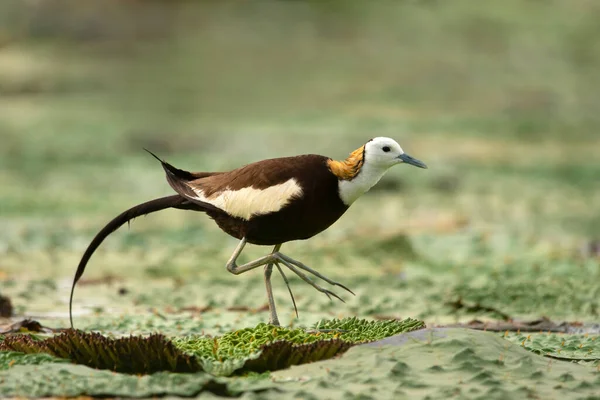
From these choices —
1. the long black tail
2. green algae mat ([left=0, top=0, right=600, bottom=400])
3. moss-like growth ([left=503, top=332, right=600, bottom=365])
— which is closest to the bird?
the long black tail

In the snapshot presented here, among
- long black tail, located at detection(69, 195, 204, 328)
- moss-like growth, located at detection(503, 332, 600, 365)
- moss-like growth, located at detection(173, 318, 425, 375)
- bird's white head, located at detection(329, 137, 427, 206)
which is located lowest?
moss-like growth, located at detection(503, 332, 600, 365)

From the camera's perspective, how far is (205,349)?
22.3ft

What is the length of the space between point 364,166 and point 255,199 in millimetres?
699

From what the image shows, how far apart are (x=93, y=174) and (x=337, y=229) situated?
6.48 m

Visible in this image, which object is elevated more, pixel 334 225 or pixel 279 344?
pixel 334 225

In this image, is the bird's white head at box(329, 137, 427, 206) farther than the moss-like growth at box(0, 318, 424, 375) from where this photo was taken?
Yes

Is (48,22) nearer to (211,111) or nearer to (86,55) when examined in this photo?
(86,55)

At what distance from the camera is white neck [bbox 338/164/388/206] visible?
693cm

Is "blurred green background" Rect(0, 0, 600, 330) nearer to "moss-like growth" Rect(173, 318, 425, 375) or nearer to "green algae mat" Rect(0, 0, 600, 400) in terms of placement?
"green algae mat" Rect(0, 0, 600, 400)

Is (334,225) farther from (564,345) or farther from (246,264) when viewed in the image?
(246,264)

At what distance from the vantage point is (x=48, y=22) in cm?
3394

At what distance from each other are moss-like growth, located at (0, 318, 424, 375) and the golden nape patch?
987mm

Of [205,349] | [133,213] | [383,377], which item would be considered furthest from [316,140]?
[383,377]

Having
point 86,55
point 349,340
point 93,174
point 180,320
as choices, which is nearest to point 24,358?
point 349,340
